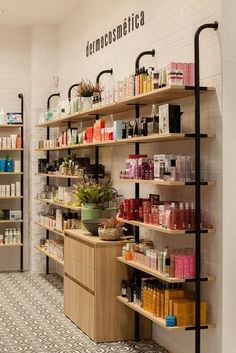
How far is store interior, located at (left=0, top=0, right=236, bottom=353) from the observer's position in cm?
514

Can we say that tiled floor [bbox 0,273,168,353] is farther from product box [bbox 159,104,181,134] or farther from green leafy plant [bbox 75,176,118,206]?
product box [bbox 159,104,181,134]

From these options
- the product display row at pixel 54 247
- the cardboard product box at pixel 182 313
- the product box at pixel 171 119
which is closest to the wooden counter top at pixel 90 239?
the cardboard product box at pixel 182 313

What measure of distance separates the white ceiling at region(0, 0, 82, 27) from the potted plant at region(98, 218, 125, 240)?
392 centimetres

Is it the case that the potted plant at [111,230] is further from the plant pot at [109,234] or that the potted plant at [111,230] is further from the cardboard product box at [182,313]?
the cardboard product box at [182,313]

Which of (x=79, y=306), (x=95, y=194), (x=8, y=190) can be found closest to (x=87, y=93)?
(x=95, y=194)

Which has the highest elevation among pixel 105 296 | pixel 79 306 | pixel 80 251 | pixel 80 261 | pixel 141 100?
pixel 141 100

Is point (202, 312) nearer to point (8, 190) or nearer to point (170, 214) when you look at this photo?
point (170, 214)

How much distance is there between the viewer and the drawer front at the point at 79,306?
6.50 metres

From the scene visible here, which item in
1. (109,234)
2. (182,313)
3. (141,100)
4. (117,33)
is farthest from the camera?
(117,33)

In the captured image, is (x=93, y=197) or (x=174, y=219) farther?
(x=93, y=197)

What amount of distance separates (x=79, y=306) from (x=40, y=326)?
528 millimetres

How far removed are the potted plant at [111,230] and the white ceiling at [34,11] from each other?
3923 millimetres

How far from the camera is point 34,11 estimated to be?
384 inches

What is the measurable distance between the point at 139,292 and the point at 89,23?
4327 mm
